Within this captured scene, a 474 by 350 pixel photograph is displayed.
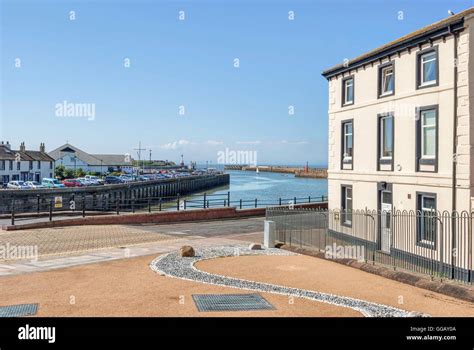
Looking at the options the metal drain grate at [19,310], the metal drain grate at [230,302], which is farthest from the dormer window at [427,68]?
the metal drain grate at [19,310]

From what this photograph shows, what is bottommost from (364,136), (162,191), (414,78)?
(162,191)

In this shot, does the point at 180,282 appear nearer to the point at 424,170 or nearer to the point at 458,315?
the point at 458,315

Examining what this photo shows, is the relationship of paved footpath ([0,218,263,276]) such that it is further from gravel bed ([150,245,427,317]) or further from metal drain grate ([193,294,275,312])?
metal drain grate ([193,294,275,312])

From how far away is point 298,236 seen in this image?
62.5 feet

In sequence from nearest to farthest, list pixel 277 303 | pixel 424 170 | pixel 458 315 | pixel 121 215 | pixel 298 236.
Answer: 1. pixel 458 315
2. pixel 277 303
3. pixel 424 170
4. pixel 298 236
5. pixel 121 215

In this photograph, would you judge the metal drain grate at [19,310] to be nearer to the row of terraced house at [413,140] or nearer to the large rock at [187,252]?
the large rock at [187,252]

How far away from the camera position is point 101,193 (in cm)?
6253

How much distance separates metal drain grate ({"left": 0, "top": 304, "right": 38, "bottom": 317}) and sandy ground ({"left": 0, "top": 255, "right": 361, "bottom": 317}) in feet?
0.57

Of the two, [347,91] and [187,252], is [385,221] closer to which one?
[347,91]

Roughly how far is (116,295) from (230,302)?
8.42 ft

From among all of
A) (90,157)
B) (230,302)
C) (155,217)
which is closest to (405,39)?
(230,302)

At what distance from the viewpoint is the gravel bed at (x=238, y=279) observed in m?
9.33
